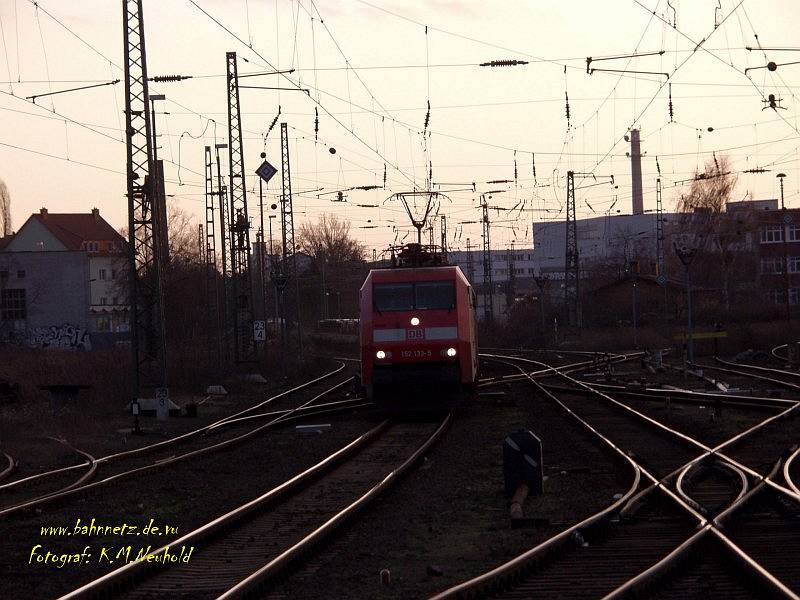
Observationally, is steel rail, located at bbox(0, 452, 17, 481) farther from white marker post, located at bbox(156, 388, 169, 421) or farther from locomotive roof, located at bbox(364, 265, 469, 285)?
locomotive roof, located at bbox(364, 265, 469, 285)

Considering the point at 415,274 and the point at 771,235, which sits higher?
the point at 771,235

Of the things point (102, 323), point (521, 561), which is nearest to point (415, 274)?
point (521, 561)

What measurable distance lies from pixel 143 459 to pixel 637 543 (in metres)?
9.93

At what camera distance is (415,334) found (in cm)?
2238

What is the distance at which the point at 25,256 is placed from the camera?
254ft

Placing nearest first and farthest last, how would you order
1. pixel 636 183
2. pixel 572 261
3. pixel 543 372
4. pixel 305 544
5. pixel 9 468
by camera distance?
pixel 305 544
pixel 9 468
pixel 543 372
pixel 572 261
pixel 636 183

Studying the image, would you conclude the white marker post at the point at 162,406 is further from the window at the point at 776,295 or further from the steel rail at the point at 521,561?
the window at the point at 776,295

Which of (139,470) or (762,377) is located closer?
(139,470)

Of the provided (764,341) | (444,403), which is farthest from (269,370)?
(764,341)

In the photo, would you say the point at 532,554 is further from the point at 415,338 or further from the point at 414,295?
the point at 414,295

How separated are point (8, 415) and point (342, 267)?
74079 mm

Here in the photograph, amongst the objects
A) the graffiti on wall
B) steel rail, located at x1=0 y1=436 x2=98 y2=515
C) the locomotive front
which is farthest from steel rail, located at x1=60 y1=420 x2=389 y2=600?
the graffiti on wall

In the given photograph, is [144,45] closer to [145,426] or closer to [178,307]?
[145,426]

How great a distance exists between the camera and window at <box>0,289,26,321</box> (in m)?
75.1
